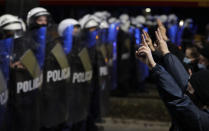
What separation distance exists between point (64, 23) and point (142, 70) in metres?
7.28

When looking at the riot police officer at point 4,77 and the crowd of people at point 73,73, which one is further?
the riot police officer at point 4,77

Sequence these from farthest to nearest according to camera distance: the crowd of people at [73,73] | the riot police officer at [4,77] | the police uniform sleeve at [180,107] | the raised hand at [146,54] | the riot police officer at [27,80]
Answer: the riot police officer at [27,80]
the riot police officer at [4,77]
the raised hand at [146,54]
the crowd of people at [73,73]
the police uniform sleeve at [180,107]

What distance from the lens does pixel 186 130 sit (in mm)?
3459

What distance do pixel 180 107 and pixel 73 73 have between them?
4.65m

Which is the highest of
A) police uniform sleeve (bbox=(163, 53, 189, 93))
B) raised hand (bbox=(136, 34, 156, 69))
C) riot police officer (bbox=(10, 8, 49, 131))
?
raised hand (bbox=(136, 34, 156, 69))

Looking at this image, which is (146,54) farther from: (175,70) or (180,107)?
(180,107)

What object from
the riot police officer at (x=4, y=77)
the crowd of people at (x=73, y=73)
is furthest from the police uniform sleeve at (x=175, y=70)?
the riot police officer at (x=4, y=77)

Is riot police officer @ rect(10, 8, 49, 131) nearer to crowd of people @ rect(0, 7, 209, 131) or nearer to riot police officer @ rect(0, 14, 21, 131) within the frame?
crowd of people @ rect(0, 7, 209, 131)

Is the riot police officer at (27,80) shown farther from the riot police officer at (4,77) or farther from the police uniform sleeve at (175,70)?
the police uniform sleeve at (175,70)

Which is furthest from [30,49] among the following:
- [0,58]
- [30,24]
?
[30,24]

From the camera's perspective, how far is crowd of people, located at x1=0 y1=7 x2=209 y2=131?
11.6ft

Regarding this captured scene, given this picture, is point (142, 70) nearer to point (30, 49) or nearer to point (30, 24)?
point (30, 24)

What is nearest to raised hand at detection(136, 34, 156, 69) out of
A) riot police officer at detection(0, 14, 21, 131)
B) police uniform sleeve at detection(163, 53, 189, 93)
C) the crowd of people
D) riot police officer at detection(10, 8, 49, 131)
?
the crowd of people

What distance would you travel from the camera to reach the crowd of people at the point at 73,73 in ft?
11.6
